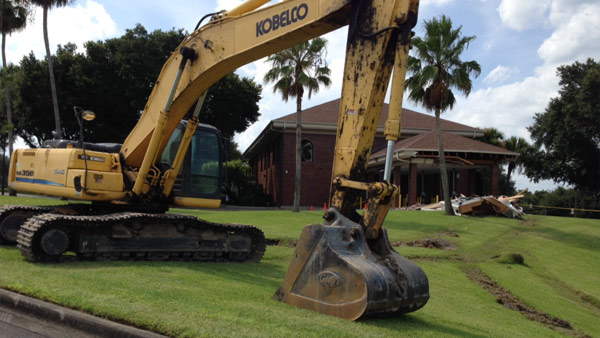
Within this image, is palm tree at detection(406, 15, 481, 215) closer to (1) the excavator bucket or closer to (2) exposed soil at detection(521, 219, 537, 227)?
(2) exposed soil at detection(521, 219, 537, 227)

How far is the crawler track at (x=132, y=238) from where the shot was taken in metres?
8.25

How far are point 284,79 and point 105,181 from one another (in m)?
19.9

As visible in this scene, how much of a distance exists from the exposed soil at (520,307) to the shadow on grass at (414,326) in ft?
10.2

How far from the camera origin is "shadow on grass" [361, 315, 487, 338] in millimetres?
5734

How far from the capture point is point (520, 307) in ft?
32.3

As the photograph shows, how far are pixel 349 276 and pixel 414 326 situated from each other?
1.06 m

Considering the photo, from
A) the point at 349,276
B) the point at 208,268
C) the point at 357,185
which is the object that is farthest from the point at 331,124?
the point at 349,276

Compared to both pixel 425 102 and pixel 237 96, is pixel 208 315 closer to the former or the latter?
pixel 425 102

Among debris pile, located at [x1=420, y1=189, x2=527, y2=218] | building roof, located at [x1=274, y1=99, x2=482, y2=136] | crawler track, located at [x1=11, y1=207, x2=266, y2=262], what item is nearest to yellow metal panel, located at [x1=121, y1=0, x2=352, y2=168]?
crawler track, located at [x1=11, y1=207, x2=266, y2=262]

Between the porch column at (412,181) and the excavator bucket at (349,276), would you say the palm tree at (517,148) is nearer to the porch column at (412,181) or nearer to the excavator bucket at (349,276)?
the porch column at (412,181)

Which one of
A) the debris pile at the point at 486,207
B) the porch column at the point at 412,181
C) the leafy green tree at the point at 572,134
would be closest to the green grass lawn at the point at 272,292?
the debris pile at the point at 486,207

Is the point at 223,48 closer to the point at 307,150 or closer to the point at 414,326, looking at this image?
the point at 414,326

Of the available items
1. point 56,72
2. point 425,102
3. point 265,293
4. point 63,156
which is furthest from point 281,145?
point 265,293

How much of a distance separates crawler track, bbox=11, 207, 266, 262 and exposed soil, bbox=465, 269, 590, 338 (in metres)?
4.73
